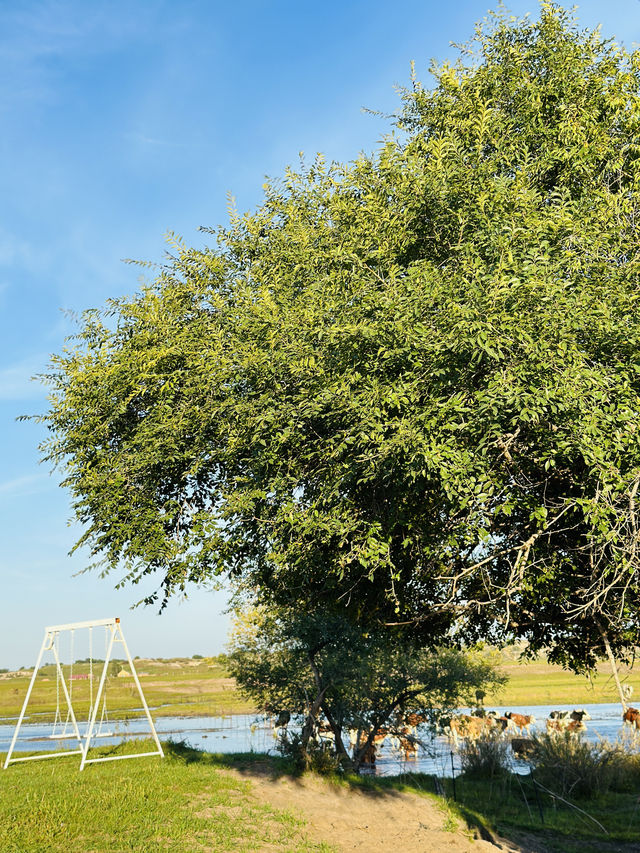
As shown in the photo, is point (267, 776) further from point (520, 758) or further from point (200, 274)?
point (520, 758)

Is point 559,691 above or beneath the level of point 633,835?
beneath

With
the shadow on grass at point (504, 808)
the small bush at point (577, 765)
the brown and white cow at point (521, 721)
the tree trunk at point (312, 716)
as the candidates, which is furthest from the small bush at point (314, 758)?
the brown and white cow at point (521, 721)

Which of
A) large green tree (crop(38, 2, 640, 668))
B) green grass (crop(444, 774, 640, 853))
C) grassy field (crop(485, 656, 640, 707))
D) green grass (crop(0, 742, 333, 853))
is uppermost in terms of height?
large green tree (crop(38, 2, 640, 668))

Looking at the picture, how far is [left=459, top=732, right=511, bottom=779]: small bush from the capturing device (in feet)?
73.1

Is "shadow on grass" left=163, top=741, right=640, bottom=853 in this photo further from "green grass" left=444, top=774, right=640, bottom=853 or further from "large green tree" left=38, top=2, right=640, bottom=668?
"large green tree" left=38, top=2, right=640, bottom=668

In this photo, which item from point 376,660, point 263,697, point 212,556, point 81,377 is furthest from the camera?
point 263,697

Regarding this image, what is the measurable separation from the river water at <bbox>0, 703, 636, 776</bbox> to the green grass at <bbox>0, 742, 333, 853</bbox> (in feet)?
10.2

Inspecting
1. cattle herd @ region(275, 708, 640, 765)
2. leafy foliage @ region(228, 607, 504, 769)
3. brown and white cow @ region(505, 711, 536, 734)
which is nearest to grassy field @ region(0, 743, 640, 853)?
leafy foliage @ region(228, 607, 504, 769)

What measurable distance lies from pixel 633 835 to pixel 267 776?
840cm

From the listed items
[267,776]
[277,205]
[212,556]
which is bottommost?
[267,776]

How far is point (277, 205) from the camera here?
48.3 ft

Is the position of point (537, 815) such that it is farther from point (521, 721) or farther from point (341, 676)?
point (521, 721)

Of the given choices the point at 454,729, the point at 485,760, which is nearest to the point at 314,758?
the point at 485,760

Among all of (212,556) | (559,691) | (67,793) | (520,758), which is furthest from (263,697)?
(559,691)
